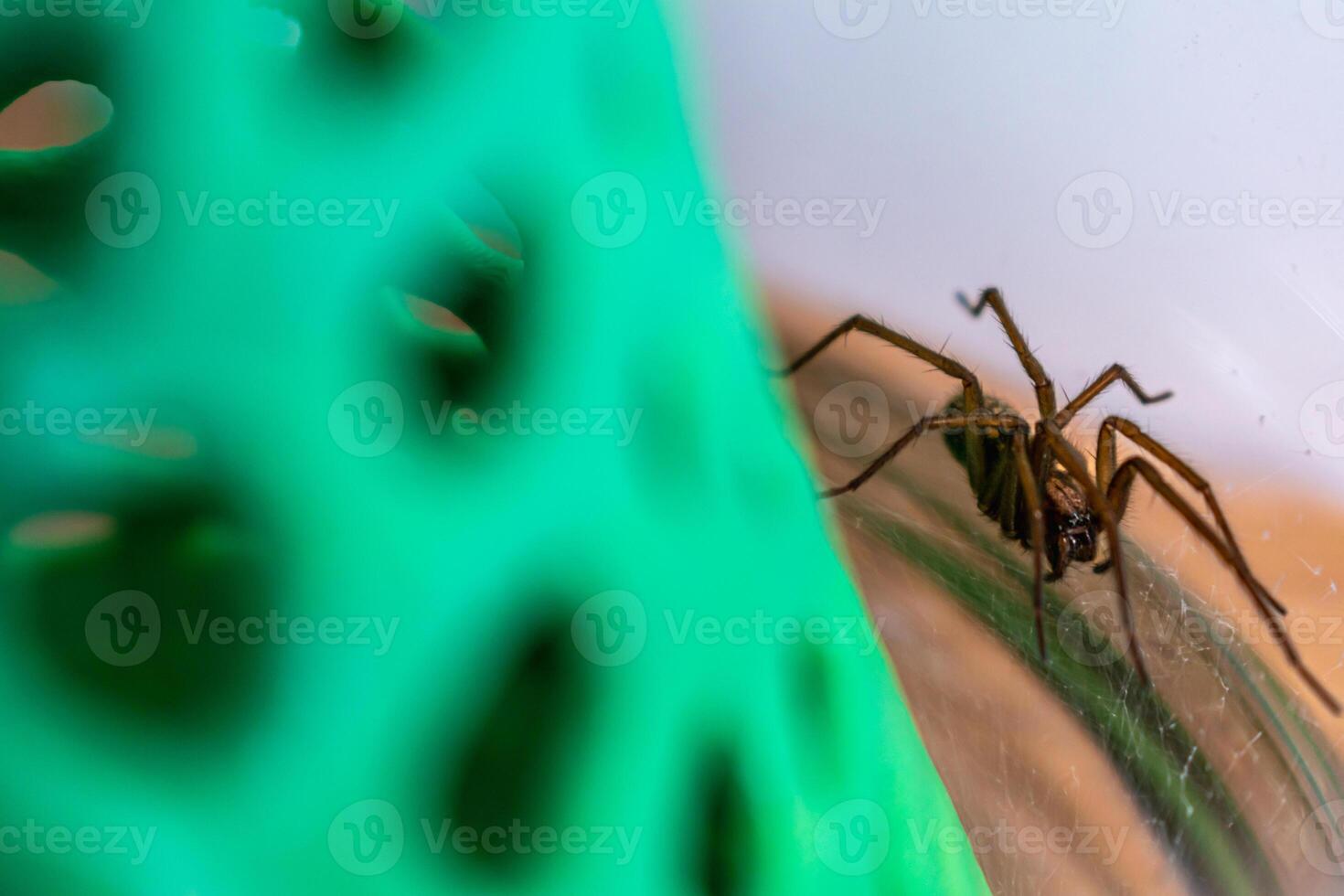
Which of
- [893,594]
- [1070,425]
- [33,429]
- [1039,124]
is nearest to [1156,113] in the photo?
[1039,124]

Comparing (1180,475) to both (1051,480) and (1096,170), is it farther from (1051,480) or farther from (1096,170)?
(1096,170)

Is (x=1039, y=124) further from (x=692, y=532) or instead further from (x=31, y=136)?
(x=31, y=136)

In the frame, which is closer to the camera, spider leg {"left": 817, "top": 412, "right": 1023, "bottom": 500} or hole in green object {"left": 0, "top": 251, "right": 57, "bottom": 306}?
hole in green object {"left": 0, "top": 251, "right": 57, "bottom": 306}

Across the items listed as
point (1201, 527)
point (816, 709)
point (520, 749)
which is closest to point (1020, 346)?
point (1201, 527)

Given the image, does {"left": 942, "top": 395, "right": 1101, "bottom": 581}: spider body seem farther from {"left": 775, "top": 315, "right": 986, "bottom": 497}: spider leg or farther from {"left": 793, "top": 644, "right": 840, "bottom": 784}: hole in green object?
{"left": 793, "top": 644, "right": 840, "bottom": 784}: hole in green object

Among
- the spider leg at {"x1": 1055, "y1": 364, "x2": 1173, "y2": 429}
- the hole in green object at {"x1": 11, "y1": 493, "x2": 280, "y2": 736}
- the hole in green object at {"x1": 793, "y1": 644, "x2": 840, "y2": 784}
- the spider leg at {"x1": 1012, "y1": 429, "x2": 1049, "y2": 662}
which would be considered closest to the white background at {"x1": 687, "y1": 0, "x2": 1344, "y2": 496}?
the spider leg at {"x1": 1055, "y1": 364, "x2": 1173, "y2": 429}

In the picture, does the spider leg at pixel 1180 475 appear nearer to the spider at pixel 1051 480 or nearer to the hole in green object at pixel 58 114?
the spider at pixel 1051 480
